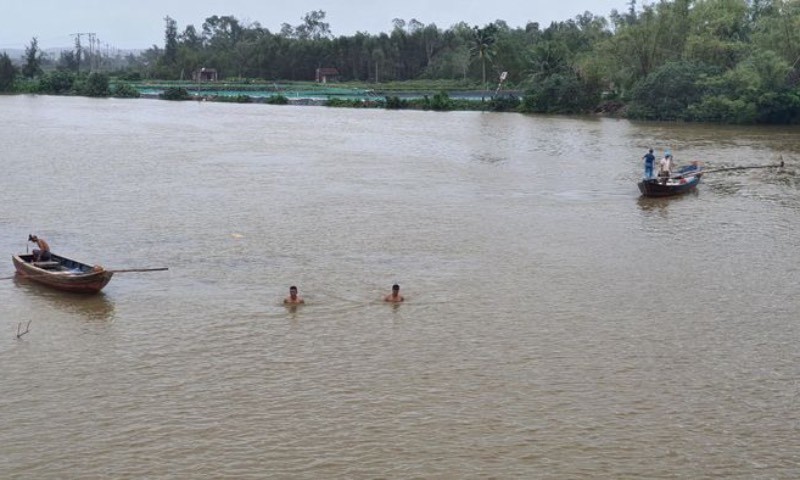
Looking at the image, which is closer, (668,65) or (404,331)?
(404,331)

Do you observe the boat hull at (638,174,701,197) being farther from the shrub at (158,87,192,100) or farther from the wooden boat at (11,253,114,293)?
the shrub at (158,87,192,100)

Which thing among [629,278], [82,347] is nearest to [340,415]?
[82,347]

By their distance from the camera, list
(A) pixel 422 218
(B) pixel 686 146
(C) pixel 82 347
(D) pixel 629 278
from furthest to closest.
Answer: (B) pixel 686 146 → (A) pixel 422 218 → (D) pixel 629 278 → (C) pixel 82 347

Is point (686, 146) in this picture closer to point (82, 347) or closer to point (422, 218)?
point (422, 218)

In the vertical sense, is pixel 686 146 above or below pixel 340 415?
above

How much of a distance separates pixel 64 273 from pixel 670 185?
18815 millimetres

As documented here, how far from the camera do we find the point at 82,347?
14562mm

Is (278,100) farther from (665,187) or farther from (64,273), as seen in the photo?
(64,273)

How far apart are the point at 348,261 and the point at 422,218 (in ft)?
17.6

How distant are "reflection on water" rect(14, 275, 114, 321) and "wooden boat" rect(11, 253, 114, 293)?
4.9 inches

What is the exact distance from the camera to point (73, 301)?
16.8 m

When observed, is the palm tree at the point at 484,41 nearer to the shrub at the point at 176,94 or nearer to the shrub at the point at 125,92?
the shrub at the point at 176,94

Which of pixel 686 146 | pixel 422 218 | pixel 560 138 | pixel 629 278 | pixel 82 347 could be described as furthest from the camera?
pixel 560 138

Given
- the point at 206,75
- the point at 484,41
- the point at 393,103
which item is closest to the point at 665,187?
the point at 393,103
